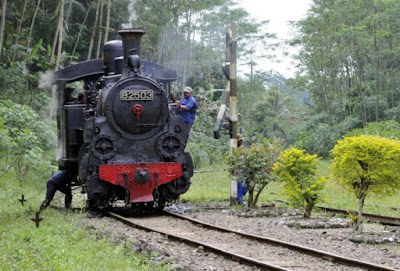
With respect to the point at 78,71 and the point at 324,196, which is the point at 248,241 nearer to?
the point at 324,196

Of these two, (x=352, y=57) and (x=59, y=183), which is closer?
(x=59, y=183)

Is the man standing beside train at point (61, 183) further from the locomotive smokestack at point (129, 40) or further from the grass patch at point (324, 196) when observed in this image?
the grass patch at point (324, 196)

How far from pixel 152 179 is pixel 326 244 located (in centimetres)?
434

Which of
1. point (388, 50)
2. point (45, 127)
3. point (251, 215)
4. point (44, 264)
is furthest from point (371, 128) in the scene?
point (44, 264)

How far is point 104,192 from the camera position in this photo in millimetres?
11844

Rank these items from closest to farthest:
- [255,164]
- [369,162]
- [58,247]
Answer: [58,247] < [369,162] < [255,164]

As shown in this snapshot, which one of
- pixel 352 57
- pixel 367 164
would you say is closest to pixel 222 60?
pixel 352 57

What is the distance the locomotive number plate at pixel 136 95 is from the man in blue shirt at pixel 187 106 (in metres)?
1.01

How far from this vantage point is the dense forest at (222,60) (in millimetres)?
30047

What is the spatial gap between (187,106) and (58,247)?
588 cm

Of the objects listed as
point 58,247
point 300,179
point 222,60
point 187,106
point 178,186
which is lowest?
point 58,247

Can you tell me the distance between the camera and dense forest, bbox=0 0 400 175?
30.0m

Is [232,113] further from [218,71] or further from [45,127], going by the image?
[218,71]

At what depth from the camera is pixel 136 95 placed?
12.0 m
